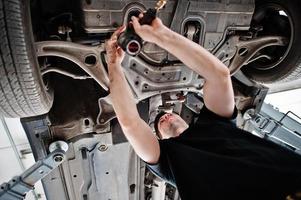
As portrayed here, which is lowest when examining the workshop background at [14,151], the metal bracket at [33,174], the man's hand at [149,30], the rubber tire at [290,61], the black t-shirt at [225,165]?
the workshop background at [14,151]

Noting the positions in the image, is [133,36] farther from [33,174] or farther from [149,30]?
[33,174]

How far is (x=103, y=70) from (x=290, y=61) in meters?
0.87

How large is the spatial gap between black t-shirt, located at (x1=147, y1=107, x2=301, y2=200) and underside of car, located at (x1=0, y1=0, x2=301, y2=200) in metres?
0.34

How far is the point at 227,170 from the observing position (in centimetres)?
96

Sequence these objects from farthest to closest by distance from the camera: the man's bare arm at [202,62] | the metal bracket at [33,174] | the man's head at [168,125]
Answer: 1. the man's head at [168,125]
2. the metal bracket at [33,174]
3. the man's bare arm at [202,62]

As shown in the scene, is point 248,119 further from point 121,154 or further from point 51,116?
point 51,116

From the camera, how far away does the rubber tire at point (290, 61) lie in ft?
4.42

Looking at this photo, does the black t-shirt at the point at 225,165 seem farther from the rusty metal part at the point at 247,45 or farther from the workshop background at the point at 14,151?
the workshop background at the point at 14,151

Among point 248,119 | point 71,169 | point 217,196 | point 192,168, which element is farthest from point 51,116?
point 248,119

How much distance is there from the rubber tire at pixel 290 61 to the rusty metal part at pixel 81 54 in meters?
0.85

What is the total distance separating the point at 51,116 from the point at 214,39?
2.59 feet

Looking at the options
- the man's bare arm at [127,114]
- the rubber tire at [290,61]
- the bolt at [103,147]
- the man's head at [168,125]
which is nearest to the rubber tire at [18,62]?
the man's bare arm at [127,114]

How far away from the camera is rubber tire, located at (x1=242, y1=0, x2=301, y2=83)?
135 cm

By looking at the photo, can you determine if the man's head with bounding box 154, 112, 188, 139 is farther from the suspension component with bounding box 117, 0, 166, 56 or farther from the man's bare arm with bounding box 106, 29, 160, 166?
the suspension component with bounding box 117, 0, 166, 56
